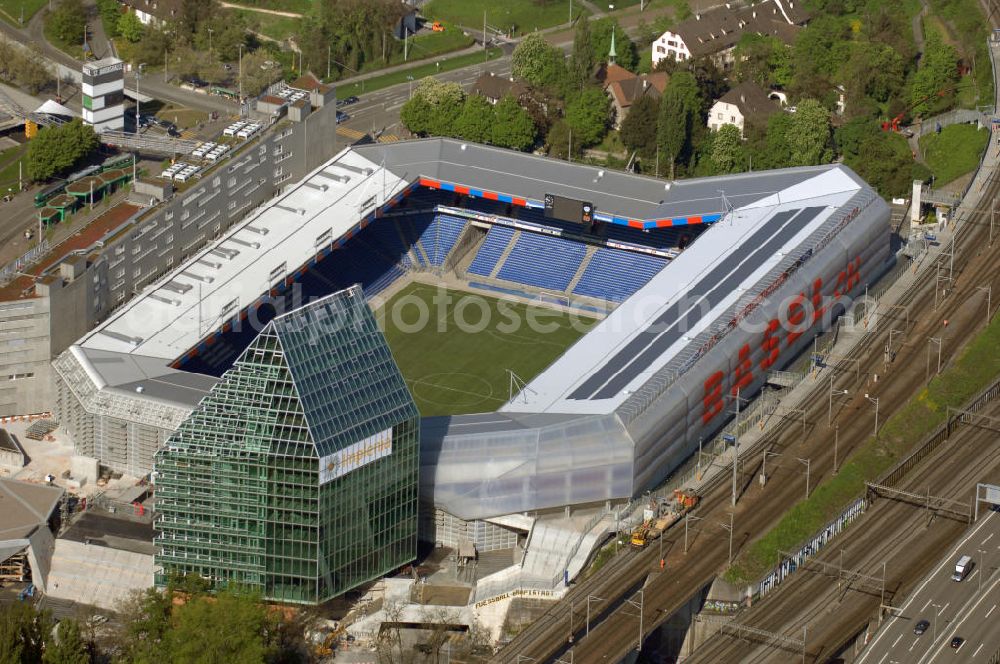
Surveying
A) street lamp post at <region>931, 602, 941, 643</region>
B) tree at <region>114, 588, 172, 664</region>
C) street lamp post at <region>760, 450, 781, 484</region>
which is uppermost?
street lamp post at <region>760, 450, 781, 484</region>

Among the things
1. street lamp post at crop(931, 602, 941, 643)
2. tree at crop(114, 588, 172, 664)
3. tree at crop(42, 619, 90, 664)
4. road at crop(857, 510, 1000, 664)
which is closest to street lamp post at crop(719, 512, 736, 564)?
road at crop(857, 510, 1000, 664)

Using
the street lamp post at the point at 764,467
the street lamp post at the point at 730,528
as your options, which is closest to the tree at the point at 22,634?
the street lamp post at the point at 730,528

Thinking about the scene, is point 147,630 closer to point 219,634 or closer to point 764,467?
point 219,634

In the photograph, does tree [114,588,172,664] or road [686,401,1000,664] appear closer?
tree [114,588,172,664]

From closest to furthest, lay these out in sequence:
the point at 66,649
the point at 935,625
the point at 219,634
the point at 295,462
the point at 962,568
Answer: the point at 66,649 < the point at 219,634 < the point at 295,462 < the point at 935,625 < the point at 962,568

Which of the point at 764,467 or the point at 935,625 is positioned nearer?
the point at 935,625

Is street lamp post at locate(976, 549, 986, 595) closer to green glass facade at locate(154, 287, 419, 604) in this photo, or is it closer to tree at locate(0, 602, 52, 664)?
green glass facade at locate(154, 287, 419, 604)

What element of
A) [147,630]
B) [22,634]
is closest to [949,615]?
[147,630]
